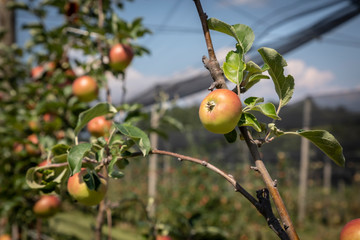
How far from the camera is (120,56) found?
102cm

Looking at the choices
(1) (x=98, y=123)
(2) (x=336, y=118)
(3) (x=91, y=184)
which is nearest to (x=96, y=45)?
(1) (x=98, y=123)

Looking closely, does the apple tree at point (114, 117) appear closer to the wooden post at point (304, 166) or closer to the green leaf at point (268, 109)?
the green leaf at point (268, 109)

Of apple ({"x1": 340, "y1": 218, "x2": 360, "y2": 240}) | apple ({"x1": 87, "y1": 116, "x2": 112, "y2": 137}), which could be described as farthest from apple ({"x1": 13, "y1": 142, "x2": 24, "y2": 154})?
apple ({"x1": 340, "y1": 218, "x2": 360, "y2": 240})

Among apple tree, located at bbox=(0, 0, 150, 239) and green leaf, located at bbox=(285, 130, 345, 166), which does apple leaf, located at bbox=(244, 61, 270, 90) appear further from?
apple tree, located at bbox=(0, 0, 150, 239)

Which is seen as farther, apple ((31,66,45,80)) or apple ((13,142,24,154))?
apple ((31,66,45,80))

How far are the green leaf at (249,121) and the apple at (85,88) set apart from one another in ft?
2.68

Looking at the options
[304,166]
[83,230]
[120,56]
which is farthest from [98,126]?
[304,166]

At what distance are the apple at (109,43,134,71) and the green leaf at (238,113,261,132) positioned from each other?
2.27ft

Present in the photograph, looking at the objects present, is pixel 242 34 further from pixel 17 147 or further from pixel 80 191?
pixel 17 147

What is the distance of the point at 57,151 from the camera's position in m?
0.61

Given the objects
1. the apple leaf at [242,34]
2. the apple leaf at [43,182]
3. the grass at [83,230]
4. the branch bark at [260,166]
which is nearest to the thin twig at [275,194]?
the branch bark at [260,166]

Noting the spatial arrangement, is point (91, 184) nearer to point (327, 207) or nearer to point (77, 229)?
point (77, 229)

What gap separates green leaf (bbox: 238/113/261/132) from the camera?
1.28 ft

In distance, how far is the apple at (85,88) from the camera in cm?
112
